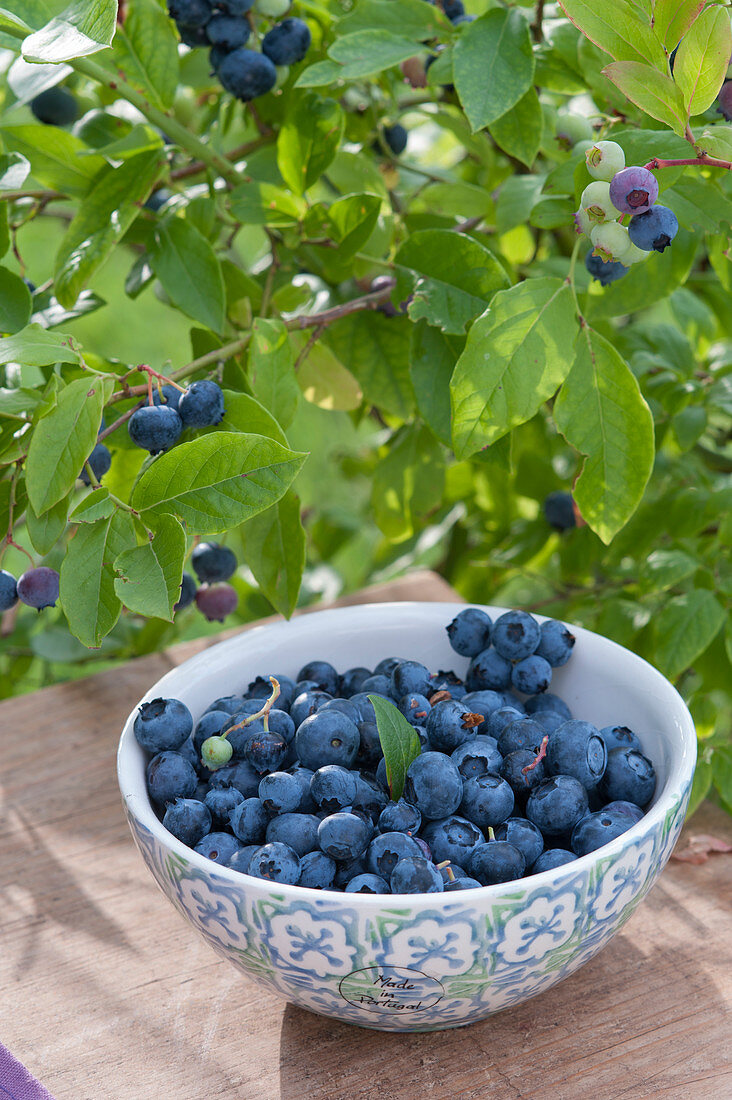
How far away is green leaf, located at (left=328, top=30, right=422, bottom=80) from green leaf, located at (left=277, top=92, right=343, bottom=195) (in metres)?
0.09

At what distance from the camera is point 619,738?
0.72 metres

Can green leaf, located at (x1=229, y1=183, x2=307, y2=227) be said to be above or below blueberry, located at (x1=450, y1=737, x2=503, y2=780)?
above

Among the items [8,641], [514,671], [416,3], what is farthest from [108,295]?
[514,671]

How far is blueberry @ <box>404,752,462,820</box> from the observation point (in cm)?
64

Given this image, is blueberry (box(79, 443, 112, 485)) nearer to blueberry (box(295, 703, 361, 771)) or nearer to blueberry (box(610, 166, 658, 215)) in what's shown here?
blueberry (box(295, 703, 361, 771))

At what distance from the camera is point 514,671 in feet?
2.68

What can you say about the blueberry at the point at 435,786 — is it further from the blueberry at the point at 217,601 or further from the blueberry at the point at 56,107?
the blueberry at the point at 56,107

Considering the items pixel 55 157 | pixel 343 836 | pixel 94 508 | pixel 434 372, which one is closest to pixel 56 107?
pixel 55 157

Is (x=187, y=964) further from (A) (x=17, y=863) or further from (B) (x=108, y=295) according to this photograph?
(B) (x=108, y=295)

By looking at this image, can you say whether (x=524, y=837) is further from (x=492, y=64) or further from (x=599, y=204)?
(x=492, y=64)

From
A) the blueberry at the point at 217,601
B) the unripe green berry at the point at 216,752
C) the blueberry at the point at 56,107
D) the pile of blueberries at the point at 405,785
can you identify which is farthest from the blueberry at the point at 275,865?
the blueberry at the point at 56,107

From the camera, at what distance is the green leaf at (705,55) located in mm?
646

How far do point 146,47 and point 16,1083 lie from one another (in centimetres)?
85

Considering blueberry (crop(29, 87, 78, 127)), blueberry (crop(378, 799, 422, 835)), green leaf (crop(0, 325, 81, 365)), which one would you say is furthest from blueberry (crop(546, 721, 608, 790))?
blueberry (crop(29, 87, 78, 127))
